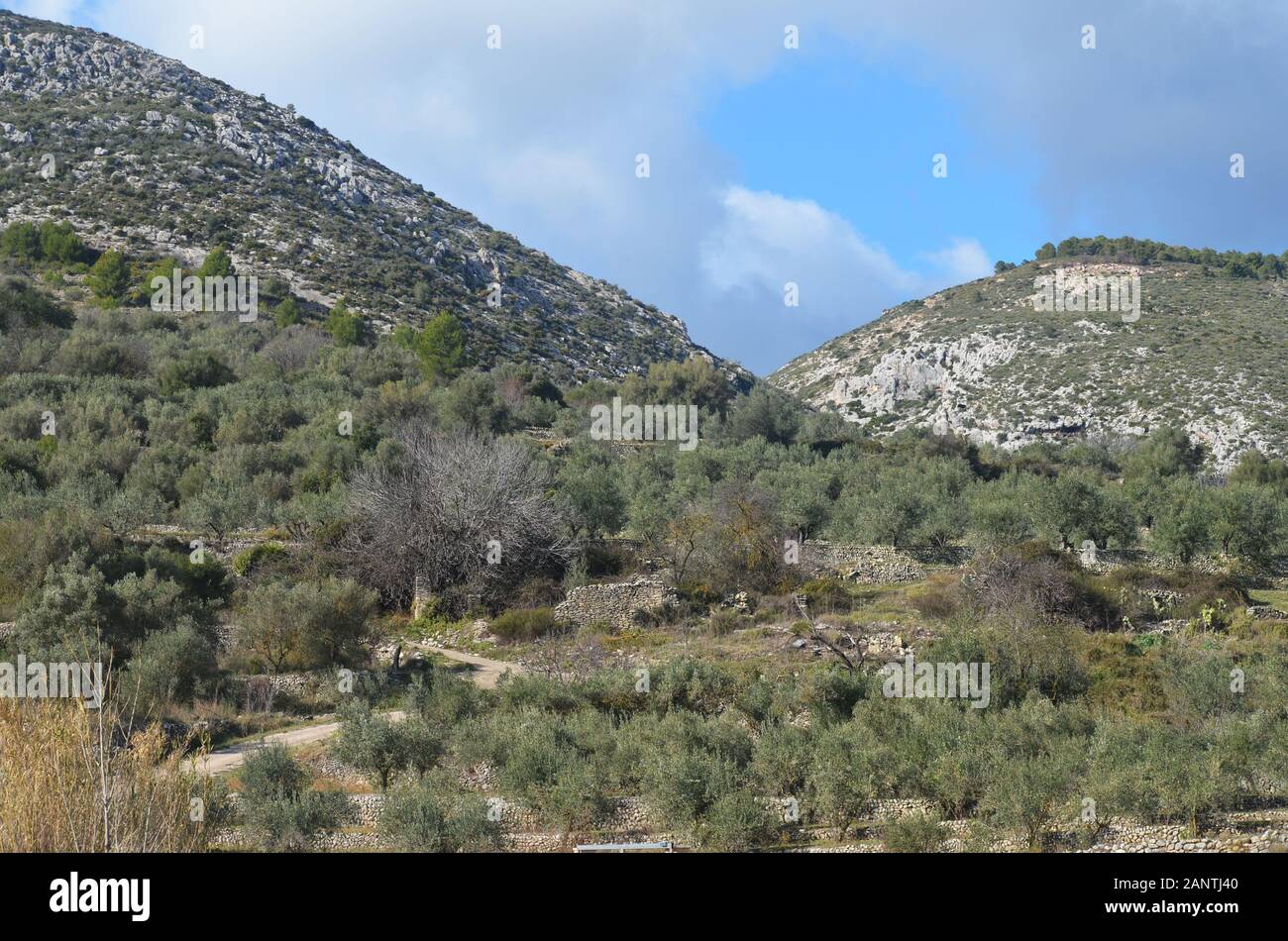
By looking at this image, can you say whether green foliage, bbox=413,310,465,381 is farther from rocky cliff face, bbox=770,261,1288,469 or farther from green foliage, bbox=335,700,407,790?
green foliage, bbox=335,700,407,790

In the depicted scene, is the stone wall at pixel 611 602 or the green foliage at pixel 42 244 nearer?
the stone wall at pixel 611 602

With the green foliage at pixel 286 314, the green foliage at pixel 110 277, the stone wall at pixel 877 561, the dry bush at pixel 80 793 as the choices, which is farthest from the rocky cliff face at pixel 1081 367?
the dry bush at pixel 80 793

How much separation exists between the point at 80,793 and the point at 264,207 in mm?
62983

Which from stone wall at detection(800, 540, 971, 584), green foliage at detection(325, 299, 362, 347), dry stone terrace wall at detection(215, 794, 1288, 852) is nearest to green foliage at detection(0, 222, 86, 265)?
green foliage at detection(325, 299, 362, 347)

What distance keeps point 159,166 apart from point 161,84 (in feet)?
50.1

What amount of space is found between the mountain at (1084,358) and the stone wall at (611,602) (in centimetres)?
3440

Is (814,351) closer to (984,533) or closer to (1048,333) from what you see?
(1048,333)

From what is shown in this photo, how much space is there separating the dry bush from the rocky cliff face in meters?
48.7

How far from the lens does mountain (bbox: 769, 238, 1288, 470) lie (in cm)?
5300

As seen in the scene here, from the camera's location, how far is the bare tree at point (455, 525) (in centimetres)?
2411

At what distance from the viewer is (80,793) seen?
5.59 metres

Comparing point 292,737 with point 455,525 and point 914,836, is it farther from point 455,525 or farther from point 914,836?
point 455,525

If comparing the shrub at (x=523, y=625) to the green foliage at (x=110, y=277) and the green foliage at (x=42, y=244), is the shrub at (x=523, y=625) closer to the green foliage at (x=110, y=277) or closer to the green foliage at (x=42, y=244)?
the green foliage at (x=110, y=277)

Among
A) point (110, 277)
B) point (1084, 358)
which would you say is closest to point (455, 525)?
point (110, 277)
